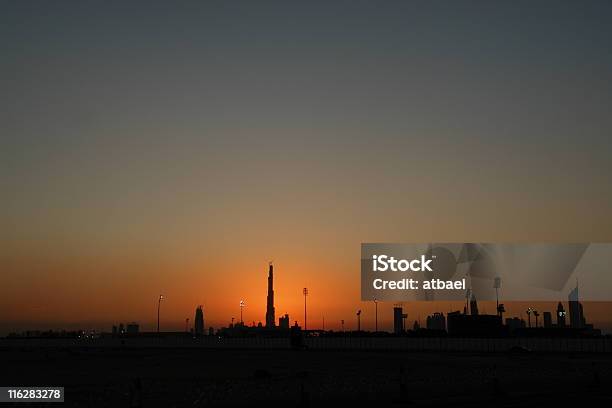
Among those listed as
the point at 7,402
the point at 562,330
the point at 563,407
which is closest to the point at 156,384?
the point at 7,402

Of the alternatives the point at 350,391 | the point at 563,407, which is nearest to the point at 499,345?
the point at 350,391

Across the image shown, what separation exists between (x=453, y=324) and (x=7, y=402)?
6521 inches

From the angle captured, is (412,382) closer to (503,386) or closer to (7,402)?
(503,386)

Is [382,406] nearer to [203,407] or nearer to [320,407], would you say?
[320,407]

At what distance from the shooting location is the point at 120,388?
135 ft

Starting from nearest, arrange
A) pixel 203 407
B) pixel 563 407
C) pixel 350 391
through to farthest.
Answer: pixel 563 407
pixel 203 407
pixel 350 391

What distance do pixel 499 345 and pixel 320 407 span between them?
3581 inches

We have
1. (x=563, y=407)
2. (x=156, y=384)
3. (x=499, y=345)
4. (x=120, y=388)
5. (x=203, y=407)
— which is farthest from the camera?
(x=499, y=345)

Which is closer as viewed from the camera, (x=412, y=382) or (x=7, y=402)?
(x=7, y=402)

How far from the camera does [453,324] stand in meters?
186

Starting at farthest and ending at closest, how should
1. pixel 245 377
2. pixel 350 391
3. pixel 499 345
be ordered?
pixel 499 345, pixel 245 377, pixel 350 391

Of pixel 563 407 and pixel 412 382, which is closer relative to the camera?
pixel 563 407

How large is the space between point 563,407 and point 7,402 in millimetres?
26282

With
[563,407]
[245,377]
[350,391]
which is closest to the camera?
[563,407]
